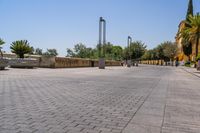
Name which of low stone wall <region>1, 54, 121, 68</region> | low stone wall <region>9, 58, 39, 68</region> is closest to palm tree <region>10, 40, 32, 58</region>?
low stone wall <region>1, 54, 121, 68</region>

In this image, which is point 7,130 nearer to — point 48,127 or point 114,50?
point 48,127

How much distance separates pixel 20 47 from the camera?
1748 inches

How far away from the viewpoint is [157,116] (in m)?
7.41

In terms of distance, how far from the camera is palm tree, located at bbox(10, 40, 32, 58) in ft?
145

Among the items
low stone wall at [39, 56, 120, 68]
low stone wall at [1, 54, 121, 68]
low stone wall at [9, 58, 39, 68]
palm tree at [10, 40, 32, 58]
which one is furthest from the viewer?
palm tree at [10, 40, 32, 58]

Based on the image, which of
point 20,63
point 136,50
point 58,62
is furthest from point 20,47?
point 136,50

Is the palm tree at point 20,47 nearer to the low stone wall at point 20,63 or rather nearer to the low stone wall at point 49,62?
the low stone wall at point 49,62

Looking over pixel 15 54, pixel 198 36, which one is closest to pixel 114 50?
pixel 198 36

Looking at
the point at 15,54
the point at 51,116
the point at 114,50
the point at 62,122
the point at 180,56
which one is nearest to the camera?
the point at 62,122

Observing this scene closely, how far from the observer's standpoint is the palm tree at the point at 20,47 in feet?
145

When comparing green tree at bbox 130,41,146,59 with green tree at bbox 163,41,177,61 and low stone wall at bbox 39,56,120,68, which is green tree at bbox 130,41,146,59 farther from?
low stone wall at bbox 39,56,120,68

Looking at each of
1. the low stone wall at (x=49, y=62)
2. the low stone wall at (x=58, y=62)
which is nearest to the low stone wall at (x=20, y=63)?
the low stone wall at (x=49, y=62)

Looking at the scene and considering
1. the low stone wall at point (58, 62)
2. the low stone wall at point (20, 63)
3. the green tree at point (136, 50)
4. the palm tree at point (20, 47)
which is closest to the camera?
the low stone wall at point (20, 63)

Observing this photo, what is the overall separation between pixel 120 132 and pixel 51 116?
1675mm
